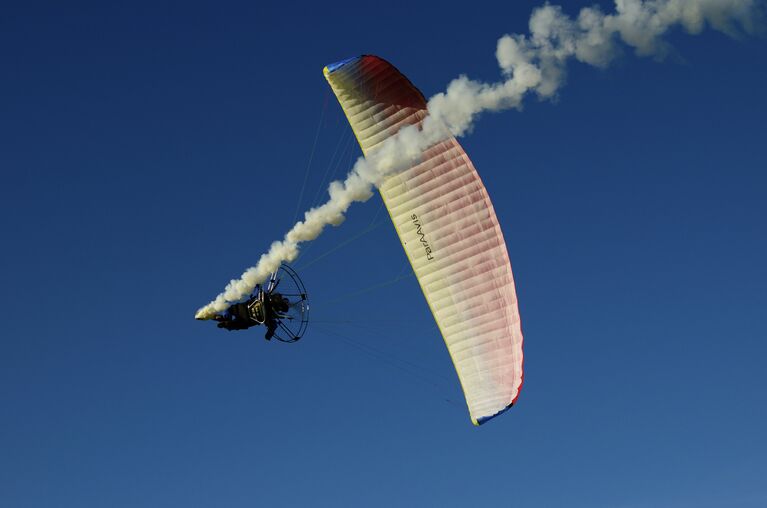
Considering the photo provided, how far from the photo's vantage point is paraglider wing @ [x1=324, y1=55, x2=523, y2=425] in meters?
50.3

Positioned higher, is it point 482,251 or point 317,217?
point 317,217

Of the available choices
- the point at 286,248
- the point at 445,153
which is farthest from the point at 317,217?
the point at 445,153

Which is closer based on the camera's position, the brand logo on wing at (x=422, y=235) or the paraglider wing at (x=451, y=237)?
the paraglider wing at (x=451, y=237)

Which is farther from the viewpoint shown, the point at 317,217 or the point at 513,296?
the point at 317,217

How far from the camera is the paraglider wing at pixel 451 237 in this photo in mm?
50344

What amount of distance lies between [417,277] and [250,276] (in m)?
5.47

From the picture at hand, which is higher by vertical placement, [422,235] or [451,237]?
[422,235]

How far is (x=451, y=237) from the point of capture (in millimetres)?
51281

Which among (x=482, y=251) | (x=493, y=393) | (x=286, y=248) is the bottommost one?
(x=493, y=393)

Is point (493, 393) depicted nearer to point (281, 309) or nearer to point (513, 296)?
point (513, 296)

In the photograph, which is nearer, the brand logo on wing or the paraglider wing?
the paraglider wing

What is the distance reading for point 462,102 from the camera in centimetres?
4981

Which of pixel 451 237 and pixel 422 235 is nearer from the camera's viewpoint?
pixel 451 237

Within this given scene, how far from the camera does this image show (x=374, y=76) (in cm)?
5091
